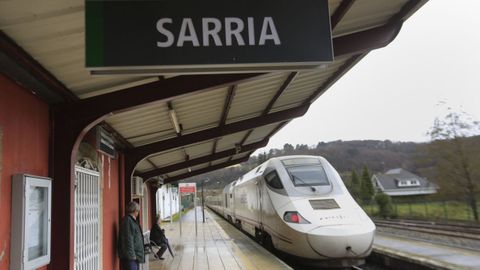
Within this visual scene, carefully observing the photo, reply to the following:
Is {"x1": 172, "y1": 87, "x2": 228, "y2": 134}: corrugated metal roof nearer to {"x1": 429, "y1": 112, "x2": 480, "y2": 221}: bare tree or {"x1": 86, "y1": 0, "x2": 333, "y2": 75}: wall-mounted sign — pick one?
{"x1": 86, "y1": 0, "x2": 333, "y2": 75}: wall-mounted sign

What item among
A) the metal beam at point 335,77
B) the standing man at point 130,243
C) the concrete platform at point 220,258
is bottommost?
the concrete platform at point 220,258

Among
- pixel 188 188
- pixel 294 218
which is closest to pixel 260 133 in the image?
pixel 294 218

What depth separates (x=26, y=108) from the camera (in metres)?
3.88

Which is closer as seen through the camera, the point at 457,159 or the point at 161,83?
the point at 161,83

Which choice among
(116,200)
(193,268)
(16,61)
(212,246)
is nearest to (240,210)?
(212,246)

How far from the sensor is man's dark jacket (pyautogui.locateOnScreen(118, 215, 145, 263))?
711 cm

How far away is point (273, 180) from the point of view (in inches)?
435

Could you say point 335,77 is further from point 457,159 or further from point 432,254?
point 457,159

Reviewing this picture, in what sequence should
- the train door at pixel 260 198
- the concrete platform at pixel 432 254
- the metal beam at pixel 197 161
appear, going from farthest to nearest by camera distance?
the metal beam at pixel 197 161, the train door at pixel 260 198, the concrete platform at pixel 432 254

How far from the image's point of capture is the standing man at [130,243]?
23.3ft

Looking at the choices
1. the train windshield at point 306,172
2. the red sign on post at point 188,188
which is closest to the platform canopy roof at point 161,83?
the train windshield at point 306,172

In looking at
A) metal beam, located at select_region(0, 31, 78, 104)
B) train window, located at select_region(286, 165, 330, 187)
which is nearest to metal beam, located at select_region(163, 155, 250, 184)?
train window, located at select_region(286, 165, 330, 187)

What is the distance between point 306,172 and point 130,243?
4.99m

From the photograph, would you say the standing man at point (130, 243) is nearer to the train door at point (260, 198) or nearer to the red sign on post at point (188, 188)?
the train door at point (260, 198)
